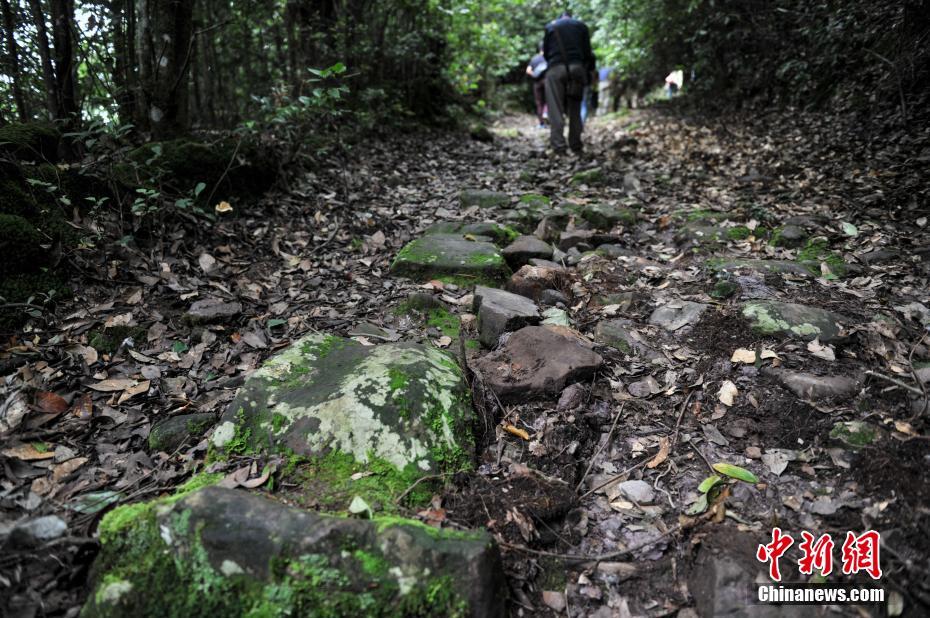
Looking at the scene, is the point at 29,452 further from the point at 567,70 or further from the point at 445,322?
the point at 567,70

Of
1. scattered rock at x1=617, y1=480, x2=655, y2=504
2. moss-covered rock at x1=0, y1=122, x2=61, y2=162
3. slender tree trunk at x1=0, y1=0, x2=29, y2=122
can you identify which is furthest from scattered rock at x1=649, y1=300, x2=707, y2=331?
slender tree trunk at x1=0, y1=0, x2=29, y2=122

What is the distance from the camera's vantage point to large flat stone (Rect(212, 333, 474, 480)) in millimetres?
2354

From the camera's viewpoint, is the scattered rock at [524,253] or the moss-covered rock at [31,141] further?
the scattered rock at [524,253]

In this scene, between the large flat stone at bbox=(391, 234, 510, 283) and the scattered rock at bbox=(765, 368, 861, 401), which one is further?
the large flat stone at bbox=(391, 234, 510, 283)

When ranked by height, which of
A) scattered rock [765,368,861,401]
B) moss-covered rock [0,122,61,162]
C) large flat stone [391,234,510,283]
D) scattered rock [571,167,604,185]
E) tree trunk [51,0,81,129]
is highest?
tree trunk [51,0,81,129]

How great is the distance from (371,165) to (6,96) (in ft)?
12.1

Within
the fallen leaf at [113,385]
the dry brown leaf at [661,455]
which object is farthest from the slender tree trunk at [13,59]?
the dry brown leaf at [661,455]

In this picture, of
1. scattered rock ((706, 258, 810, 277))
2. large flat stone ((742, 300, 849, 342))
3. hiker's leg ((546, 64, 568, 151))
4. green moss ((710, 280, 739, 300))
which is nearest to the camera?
large flat stone ((742, 300, 849, 342))

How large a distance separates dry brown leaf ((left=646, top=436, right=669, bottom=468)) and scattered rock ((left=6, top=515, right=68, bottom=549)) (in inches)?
95.4

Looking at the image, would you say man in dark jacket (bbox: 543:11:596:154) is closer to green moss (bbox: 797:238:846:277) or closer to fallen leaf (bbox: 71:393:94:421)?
green moss (bbox: 797:238:846:277)

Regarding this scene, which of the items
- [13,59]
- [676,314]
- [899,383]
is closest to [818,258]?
[676,314]

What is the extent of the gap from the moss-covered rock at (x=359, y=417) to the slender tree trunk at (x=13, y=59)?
11.8ft

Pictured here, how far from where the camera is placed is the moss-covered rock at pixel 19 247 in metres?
3.10

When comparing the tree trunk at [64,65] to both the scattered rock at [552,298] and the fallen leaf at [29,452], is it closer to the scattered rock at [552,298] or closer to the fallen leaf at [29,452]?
the fallen leaf at [29,452]
